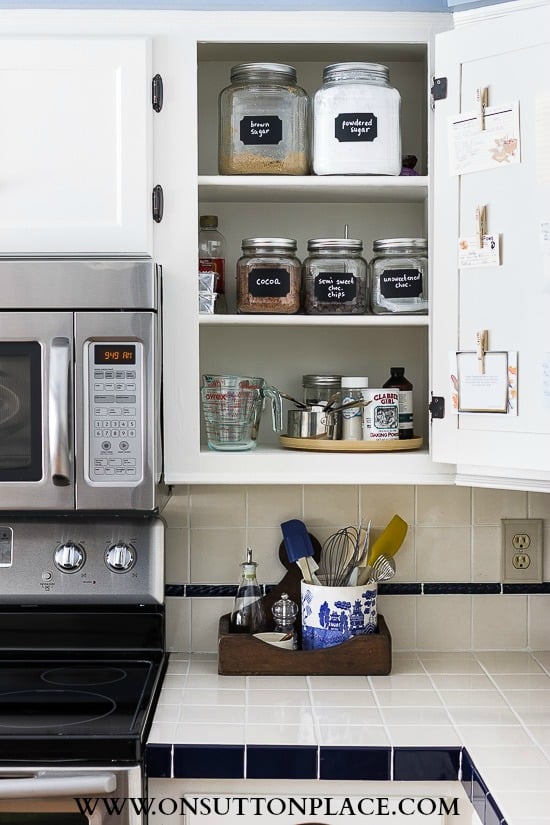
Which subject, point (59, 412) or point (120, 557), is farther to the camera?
point (120, 557)

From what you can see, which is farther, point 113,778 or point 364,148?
point 364,148

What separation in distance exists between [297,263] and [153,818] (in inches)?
41.4

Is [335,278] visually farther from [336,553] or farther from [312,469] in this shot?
[336,553]

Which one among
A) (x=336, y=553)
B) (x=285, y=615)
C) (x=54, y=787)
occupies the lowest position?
(x=54, y=787)

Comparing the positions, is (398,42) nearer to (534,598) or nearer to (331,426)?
(331,426)

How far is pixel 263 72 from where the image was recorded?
178 centimetres

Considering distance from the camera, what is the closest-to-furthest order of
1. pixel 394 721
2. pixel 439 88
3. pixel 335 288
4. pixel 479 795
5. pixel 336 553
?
pixel 479 795, pixel 394 721, pixel 439 88, pixel 335 288, pixel 336 553

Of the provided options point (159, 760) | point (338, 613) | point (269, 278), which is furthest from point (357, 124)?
point (159, 760)

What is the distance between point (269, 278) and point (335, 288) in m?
0.13

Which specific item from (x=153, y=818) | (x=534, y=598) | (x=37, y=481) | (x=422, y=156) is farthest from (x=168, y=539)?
(x=422, y=156)

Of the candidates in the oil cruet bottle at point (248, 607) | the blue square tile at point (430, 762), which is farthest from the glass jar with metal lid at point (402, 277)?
the blue square tile at point (430, 762)

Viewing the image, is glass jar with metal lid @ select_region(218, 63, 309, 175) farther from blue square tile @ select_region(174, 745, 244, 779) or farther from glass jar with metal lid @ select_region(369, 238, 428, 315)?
blue square tile @ select_region(174, 745, 244, 779)

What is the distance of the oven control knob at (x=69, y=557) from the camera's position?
184 cm

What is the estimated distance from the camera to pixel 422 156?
200 cm
